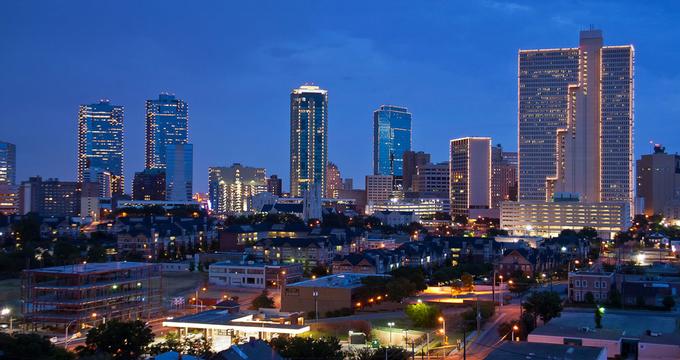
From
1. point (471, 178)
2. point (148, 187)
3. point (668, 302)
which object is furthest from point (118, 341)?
point (148, 187)

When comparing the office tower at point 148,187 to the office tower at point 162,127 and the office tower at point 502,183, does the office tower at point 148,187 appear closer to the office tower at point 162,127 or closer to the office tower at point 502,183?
the office tower at point 162,127

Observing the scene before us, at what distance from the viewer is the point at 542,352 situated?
20.2 meters

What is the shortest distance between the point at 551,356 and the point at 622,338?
5.17 m

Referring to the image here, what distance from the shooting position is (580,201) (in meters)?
85.2

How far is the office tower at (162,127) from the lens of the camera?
19262cm

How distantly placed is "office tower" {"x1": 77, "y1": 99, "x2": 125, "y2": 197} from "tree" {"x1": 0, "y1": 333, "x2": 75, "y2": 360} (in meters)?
167

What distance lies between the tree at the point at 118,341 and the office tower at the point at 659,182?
11564 centimetres

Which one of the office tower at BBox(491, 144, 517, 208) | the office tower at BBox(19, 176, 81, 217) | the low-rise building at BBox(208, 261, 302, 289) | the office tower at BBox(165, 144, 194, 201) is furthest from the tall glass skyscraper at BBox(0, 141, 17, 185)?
the low-rise building at BBox(208, 261, 302, 289)

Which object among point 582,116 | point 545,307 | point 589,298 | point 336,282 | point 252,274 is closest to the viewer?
point 545,307

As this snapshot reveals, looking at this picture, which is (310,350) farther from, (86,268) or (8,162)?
(8,162)

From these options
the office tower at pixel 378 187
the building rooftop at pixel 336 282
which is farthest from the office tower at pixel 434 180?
the building rooftop at pixel 336 282

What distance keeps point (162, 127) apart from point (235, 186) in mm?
41060

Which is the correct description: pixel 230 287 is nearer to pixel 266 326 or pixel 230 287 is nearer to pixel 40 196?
pixel 266 326

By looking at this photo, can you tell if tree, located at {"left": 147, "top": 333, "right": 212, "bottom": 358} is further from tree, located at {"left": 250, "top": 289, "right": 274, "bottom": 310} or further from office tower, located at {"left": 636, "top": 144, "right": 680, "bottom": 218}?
office tower, located at {"left": 636, "top": 144, "right": 680, "bottom": 218}
